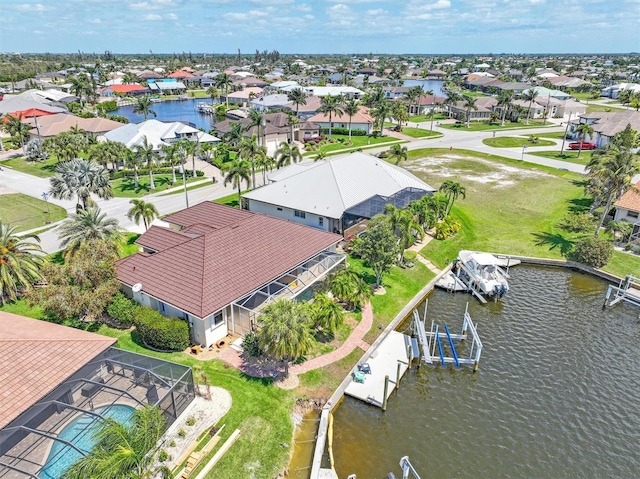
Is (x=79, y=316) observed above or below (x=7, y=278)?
below

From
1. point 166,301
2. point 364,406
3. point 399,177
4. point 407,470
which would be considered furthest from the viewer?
point 399,177

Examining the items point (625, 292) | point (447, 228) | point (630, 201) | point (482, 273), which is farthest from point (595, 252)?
point (447, 228)

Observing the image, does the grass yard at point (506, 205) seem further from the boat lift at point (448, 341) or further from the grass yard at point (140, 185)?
the grass yard at point (140, 185)

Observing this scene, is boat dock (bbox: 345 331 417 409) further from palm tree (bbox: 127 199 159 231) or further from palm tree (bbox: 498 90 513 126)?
palm tree (bbox: 498 90 513 126)

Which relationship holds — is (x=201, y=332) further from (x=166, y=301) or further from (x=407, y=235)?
(x=407, y=235)

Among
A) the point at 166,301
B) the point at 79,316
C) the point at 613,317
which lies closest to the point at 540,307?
the point at 613,317

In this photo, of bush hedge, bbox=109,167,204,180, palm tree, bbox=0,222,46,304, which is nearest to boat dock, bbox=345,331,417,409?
palm tree, bbox=0,222,46,304

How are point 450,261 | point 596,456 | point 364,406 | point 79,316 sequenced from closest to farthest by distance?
1. point 596,456
2. point 364,406
3. point 79,316
4. point 450,261
